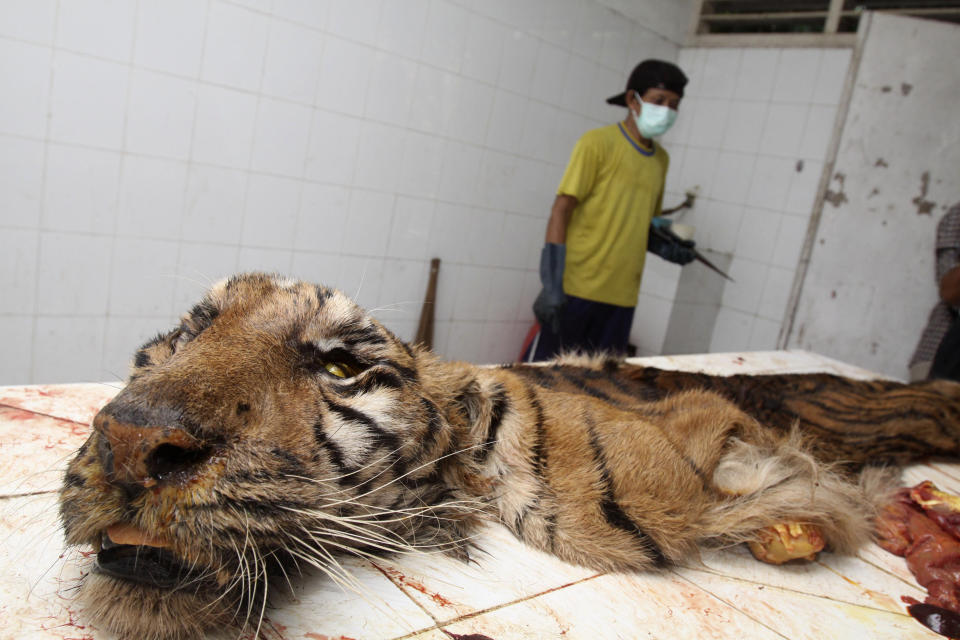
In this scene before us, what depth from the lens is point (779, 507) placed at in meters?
1.77

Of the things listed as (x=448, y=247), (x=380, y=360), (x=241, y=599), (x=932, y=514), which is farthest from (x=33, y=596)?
(x=448, y=247)

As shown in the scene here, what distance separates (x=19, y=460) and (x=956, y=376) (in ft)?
16.4

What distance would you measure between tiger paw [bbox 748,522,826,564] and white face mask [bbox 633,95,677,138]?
339 centimetres

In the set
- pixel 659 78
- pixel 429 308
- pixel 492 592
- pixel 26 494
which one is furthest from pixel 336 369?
pixel 429 308

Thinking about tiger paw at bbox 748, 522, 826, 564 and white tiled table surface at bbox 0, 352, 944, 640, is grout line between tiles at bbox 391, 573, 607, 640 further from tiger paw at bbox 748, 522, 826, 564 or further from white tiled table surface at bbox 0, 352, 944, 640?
tiger paw at bbox 748, 522, 826, 564

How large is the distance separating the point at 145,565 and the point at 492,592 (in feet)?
2.30

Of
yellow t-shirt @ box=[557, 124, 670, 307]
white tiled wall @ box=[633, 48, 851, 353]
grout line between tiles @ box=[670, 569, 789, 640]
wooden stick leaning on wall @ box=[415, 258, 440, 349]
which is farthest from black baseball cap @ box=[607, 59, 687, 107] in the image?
Result: grout line between tiles @ box=[670, 569, 789, 640]

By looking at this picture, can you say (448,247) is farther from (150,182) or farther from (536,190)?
(150,182)

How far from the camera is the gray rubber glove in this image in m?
4.41

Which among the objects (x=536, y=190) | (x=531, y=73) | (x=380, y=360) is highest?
(x=531, y=73)

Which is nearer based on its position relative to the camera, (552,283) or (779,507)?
(779,507)

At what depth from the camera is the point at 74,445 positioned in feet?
5.57

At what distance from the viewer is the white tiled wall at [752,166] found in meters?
6.23

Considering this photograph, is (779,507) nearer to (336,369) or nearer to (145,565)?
(336,369)
